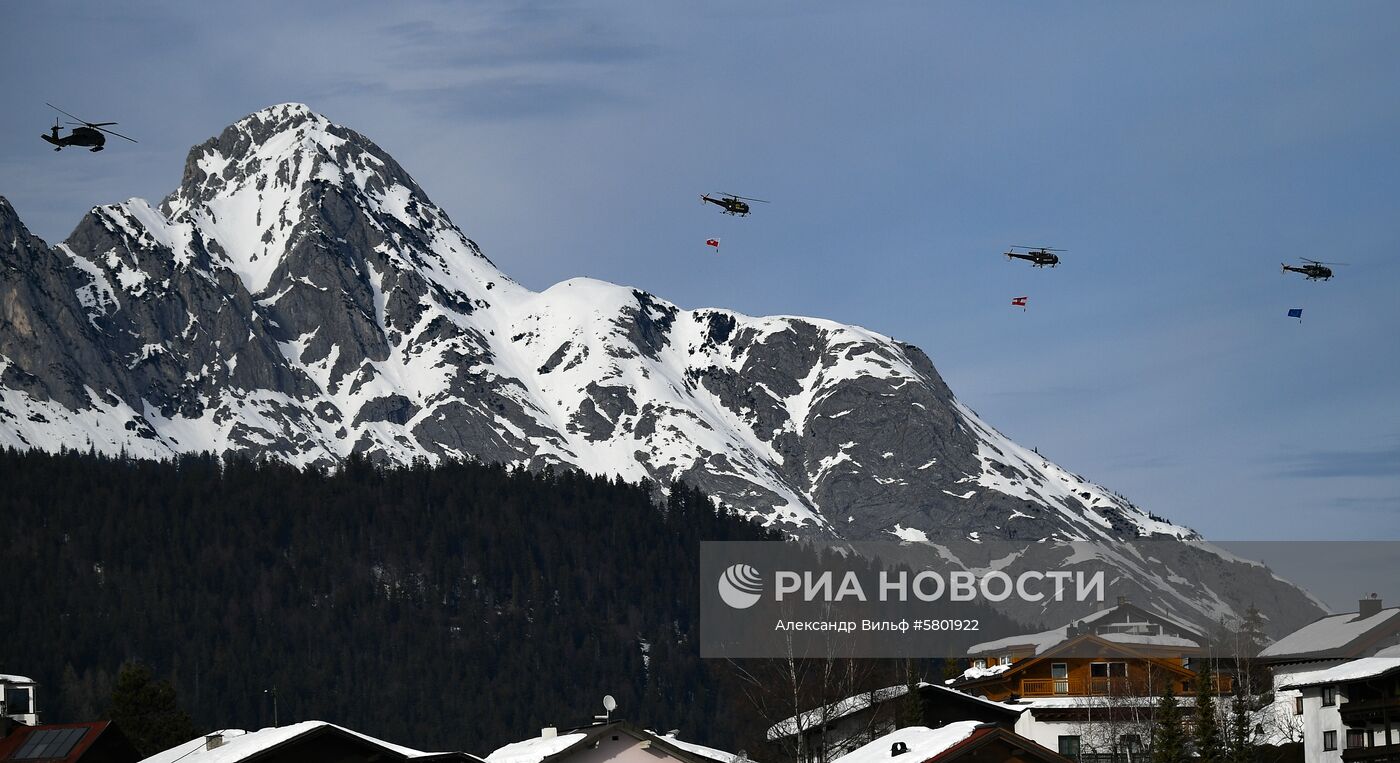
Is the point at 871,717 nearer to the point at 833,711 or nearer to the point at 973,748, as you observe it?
the point at 833,711

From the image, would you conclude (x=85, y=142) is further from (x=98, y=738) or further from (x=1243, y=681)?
(x=1243, y=681)

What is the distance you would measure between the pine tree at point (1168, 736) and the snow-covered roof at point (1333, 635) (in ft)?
95.4

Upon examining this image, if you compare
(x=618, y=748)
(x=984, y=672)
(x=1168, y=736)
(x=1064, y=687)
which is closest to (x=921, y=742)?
(x=1168, y=736)

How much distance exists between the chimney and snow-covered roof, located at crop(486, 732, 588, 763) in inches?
1923

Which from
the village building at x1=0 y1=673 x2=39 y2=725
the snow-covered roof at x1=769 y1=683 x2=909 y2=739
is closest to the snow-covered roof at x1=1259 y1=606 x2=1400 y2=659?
the snow-covered roof at x1=769 y1=683 x2=909 y2=739

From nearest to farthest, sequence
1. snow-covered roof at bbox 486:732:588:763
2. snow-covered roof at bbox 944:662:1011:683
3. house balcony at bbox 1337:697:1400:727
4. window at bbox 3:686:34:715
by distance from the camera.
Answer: snow-covered roof at bbox 486:732:588:763, house balcony at bbox 1337:697:1400:727, snow-covered roof at bbox 944:662:1011:683, window at bbox 3:686:34:715

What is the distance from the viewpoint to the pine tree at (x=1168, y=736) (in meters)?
78.7

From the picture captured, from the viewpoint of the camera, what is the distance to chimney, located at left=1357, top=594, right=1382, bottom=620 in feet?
380

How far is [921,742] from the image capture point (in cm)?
7175

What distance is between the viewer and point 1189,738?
90.5 metres

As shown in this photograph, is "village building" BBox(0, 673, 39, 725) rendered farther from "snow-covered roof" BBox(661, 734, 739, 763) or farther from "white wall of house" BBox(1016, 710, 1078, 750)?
"white wall of house" BBox(1016, 710, 1078, 750)

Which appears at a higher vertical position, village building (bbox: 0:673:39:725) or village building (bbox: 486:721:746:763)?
village building (bbox: 0:673:39:725)

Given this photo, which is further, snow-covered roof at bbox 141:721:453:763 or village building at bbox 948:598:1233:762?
village building at bbox 948:598:1233:762

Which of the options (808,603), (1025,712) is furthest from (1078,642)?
(808,603)
